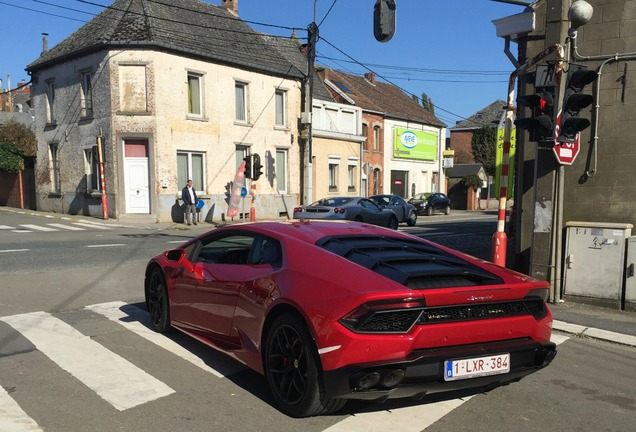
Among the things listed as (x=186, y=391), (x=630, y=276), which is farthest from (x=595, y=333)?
(x=186, y=391)

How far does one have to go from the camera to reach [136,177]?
22297mm

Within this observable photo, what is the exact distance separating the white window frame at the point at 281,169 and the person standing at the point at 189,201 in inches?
252

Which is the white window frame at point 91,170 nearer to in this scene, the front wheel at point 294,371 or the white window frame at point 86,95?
the white window frame at point 86,95

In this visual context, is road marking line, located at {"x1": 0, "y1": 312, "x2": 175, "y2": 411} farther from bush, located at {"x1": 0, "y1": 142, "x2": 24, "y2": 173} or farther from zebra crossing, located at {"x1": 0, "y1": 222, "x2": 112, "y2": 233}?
bush, located at {"x1": 0, "y1": 142, "x2": 24, "y2": 173}

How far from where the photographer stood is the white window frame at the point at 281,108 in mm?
27516

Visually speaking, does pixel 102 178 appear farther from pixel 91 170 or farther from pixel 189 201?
pixel 189 201

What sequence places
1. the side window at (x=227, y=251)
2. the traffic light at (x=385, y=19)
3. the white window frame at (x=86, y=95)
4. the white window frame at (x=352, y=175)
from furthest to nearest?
the white window frame at (x=352, y=175)
the white window frame at (x=86, y=95)
the traffic light at (x=385, y=19)
the side window at (x=227, y=251)

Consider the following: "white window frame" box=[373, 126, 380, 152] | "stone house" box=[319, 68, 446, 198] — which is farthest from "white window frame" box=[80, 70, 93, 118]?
"white window frame" box=[373, 126, 380, 152]

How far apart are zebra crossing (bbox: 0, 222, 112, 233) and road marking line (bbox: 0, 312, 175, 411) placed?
12657 millimetres

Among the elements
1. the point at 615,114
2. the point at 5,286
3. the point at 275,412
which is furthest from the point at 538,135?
the point at 5,286

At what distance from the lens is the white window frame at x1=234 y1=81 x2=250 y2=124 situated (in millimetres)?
25516

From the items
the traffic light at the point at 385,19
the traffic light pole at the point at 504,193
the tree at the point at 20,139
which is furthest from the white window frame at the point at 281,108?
the traffic light pole at the point at 504,193

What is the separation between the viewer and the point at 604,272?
7.63 meters

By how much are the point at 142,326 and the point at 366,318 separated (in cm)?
371
